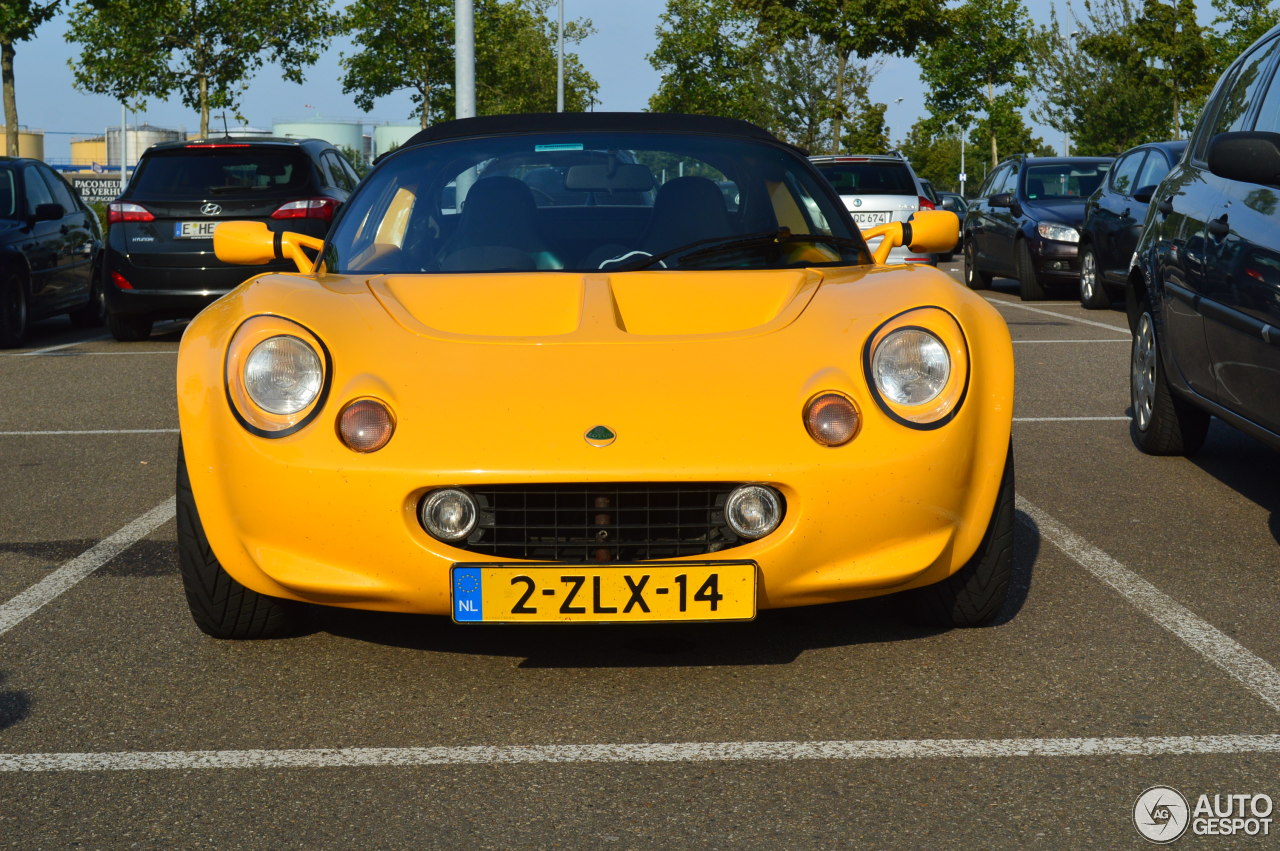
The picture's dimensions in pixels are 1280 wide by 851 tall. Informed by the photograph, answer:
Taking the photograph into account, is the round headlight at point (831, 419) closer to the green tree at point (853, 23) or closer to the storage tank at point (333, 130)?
the green tree at point (853, 23)

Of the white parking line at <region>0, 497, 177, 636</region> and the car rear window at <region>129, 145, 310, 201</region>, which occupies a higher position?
the car rear window at <region>129, 145, 310, 201</region>

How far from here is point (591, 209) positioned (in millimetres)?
5043

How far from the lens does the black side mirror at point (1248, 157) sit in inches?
195

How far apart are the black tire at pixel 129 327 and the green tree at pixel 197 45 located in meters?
20.2

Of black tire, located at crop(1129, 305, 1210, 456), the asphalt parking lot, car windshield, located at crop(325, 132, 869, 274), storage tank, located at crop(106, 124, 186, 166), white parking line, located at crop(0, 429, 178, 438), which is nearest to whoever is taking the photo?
the asphalt parking lot

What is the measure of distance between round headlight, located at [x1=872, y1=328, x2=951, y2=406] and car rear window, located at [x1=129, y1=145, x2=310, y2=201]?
949cm

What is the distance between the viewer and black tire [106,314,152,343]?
42.5 ft

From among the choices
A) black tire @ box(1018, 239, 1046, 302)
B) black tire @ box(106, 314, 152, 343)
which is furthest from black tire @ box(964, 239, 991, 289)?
black tire @ box(106, 314, 152, 343)

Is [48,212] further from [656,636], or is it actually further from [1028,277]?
[656,636]

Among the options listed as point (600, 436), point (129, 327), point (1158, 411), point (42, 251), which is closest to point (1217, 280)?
point (1158, 411)

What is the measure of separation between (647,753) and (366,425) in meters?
0.99

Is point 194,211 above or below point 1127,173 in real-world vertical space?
below

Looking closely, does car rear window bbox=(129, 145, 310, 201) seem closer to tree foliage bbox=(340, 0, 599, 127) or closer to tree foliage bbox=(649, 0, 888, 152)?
tree foliage bbox=(340, 0, 599, 127)

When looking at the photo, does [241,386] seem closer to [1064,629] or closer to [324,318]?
[324,318]
